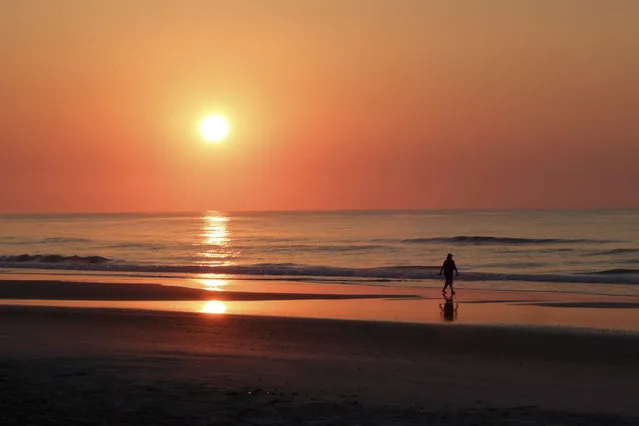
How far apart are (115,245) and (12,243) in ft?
43.2

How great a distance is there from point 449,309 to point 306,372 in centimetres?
1091

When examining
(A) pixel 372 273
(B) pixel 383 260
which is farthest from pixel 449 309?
(B) pixel 383 260

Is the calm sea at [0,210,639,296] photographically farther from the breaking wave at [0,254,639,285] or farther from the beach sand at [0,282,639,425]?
the beach sand at [0,282,639,425]

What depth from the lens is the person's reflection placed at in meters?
20.5

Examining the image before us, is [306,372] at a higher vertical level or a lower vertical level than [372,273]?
lower

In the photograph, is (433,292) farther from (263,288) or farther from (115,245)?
(115,245)

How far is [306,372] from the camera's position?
12.5 m

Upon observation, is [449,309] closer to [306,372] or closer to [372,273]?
[306,372]

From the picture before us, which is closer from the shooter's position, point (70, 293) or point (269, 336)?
point (269, 336)

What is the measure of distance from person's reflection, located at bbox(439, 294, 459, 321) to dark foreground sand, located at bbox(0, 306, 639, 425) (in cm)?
222

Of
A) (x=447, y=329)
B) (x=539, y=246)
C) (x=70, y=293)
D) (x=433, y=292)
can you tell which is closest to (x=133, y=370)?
(x=447, y=329)

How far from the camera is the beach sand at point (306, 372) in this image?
31.5ft

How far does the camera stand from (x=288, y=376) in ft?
39.6

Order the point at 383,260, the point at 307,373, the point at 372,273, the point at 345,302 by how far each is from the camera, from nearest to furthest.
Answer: the point at 307,373 < the point at 345,302 < the point at 372,273 < the point at 383,260
